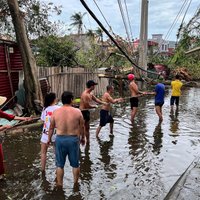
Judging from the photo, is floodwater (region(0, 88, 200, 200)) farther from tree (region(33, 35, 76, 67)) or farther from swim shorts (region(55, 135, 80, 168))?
tree (region(33, 35, 76, 67))

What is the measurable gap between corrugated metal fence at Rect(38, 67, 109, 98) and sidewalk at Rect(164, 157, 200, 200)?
337 inches

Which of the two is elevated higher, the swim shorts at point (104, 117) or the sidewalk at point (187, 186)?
the swim shorts at point (104, 117)

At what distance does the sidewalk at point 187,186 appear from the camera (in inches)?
230

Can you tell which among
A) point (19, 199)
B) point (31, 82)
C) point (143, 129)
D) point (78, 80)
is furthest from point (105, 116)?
point (78, 80)

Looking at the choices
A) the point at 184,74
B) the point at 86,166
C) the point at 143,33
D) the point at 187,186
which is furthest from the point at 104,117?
the point at 184,74

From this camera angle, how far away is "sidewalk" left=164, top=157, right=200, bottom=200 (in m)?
5.83

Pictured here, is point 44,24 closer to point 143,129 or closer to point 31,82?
point 31,82

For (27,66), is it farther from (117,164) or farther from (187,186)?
(187,186)

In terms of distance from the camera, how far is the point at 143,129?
11547mm

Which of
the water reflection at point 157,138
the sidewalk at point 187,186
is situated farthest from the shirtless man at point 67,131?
the water reflection at point 157,138

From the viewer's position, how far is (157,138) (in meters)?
10.2

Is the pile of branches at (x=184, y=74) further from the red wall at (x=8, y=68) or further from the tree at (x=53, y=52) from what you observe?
the red wall at (x=8, y=68)

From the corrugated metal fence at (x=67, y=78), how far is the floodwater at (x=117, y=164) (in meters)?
3.52

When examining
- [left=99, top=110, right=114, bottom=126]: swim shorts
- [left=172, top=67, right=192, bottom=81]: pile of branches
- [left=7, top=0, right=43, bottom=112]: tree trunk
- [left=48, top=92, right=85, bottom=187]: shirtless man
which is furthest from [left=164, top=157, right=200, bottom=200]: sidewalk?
[left=172, top=67, right=192, bottom=81]: pile of branches
